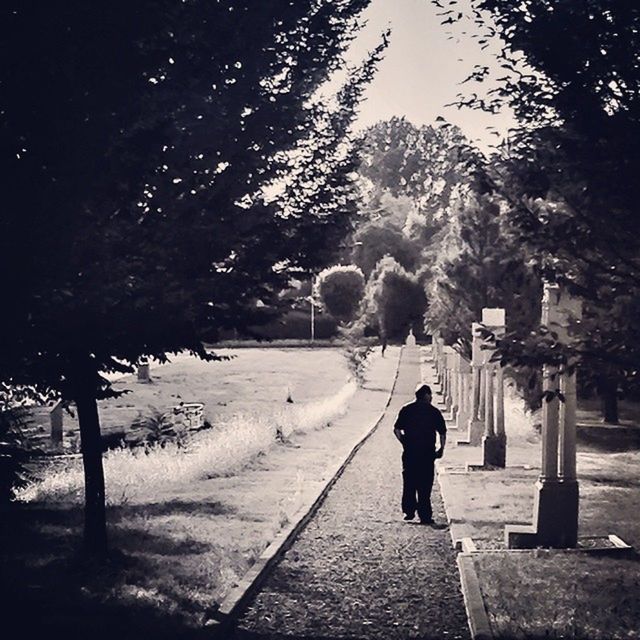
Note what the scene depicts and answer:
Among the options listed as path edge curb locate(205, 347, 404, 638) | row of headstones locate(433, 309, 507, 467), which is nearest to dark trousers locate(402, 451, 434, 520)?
path edge curb locate(205, 347, 404, 638)

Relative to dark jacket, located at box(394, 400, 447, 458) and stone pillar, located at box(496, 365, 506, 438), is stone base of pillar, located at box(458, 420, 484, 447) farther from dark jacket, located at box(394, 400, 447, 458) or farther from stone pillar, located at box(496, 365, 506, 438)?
dark jacket, located at box(394, 400, 447, 458)

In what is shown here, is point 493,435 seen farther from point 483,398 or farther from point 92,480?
point 92,480

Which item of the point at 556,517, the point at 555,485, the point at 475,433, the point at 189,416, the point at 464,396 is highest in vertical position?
the point at 555,485

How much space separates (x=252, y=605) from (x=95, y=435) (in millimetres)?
2475

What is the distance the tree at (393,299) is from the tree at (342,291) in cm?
135

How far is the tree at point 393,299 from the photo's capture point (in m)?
61.1

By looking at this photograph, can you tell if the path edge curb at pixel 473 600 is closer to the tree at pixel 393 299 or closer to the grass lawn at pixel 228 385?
the grass lawn at pixel 228 385

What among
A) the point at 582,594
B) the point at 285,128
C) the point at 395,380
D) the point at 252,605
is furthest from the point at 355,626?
the point at 395,380

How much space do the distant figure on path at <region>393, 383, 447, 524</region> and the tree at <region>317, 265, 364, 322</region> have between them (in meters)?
53.3

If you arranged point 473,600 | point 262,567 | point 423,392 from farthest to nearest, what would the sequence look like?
point 423,392, point 262,567, point 473,600

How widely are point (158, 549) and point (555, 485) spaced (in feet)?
14.0


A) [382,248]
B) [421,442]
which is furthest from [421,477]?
[382,248]

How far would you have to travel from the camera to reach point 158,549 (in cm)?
1045

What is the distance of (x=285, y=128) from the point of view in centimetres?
1009
